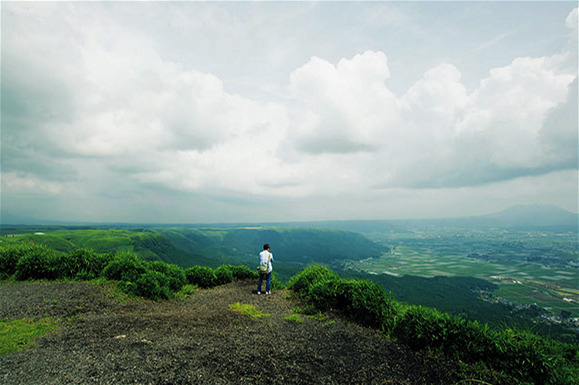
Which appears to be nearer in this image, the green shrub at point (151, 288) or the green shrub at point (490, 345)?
the green shrub at point (490, 345)

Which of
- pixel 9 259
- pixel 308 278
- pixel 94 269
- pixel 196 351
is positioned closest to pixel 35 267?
pixel 9 259

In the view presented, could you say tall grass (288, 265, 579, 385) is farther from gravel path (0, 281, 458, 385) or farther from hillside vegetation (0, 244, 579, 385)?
gravel path (0, 281, 458, 385)

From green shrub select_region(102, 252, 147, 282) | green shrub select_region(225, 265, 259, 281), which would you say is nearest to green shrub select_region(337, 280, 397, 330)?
green shrub select_region(225, 265, 259, 281)

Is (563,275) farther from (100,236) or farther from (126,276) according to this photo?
(100,236)

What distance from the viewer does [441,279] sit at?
97625mm

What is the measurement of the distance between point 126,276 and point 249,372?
29.2 ft

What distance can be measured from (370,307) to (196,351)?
17.4 ft

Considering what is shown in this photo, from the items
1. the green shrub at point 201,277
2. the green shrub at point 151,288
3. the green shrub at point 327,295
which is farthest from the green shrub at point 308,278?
the green shrub at point 151,288

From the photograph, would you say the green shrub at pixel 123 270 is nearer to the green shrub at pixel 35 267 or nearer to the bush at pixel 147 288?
the bush at pixel 147 288

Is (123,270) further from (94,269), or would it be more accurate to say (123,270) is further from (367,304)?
(367,304)

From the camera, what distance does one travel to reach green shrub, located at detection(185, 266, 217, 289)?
1334 centimetres

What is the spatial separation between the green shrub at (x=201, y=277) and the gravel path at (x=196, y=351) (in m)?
4.26

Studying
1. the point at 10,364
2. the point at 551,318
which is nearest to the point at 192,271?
the point at 10,364

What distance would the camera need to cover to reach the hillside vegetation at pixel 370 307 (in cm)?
528
